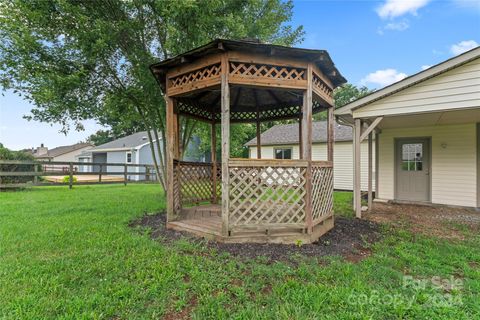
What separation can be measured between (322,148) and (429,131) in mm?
5092

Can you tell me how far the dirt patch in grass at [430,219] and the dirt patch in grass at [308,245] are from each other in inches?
36.9

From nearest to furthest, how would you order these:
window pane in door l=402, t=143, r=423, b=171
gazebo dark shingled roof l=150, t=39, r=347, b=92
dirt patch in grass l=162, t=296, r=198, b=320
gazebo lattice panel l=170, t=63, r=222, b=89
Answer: dirt patch in grass l=162, t=296, r=198, b=320 < gazebo dark shingled roof l=150, t=39, r=347, b=92 < gazebo lattice panel l=170, t=63, r=222, b=89 < window pane in door l=402, t=143, r=423, b=171

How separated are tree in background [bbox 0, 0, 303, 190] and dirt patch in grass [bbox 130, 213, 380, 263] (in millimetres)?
3484

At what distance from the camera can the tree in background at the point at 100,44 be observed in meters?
5.09

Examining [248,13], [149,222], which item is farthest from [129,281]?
[248,13]

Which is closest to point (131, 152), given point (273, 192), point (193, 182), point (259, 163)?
point (193, 182)

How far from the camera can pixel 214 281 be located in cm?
252

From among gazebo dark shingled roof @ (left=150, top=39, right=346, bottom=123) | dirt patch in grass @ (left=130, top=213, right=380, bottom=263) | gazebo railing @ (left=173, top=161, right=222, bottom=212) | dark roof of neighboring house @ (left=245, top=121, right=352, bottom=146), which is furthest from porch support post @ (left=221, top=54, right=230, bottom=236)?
dark roof of neighboring house @ (left=245, top=121, right=352, bottom=146)

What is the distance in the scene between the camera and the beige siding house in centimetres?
455

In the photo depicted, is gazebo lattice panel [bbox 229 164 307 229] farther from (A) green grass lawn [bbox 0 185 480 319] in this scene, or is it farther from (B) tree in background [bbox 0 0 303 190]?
(B) tree in background [bbox 0 0 303 190]

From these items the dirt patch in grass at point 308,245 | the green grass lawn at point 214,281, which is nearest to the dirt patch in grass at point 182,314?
the green grass lawn at point 214,281

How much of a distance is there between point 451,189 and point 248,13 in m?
7.93

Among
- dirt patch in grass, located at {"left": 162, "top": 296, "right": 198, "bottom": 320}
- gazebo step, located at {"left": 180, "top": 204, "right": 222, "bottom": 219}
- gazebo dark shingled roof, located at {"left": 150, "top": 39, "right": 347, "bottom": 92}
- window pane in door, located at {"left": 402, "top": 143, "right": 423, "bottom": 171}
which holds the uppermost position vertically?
gazebo dark shingled roof, located at {"left": 150, "top": 39, "right": 347, "bottom": 92}

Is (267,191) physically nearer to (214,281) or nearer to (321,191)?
(321,191)
